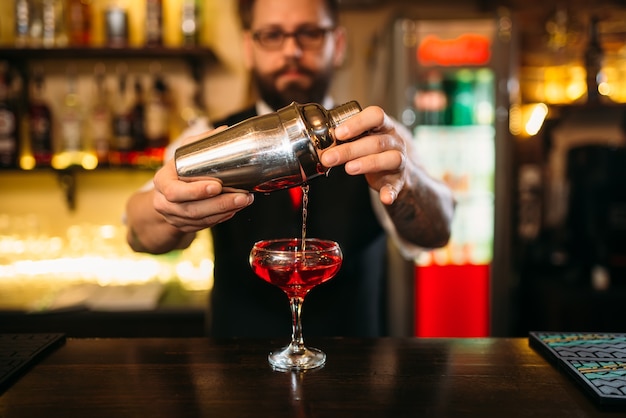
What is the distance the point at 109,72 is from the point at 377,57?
1.36m

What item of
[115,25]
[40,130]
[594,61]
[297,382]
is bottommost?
[297,382]

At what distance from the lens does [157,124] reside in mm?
2736

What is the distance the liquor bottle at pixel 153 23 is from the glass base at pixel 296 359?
2.14 meters

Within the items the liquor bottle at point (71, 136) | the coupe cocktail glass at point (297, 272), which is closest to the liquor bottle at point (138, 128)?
the liquor bottle at point (71, 136)

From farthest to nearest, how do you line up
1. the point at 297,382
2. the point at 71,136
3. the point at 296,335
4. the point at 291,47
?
the point at 71,136, the point at 291,47, the point at 296,335, the point at 297,382

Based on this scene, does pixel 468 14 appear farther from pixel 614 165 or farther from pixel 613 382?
pixel 613 382

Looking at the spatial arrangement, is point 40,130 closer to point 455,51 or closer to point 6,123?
point 6,123

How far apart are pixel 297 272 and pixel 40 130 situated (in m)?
2.28

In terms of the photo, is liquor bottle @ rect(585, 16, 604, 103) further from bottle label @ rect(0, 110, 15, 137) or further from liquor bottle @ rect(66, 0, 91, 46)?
bottle label @ rect(0, 110, 15, 137)

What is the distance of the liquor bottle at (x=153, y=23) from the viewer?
275 centimetres

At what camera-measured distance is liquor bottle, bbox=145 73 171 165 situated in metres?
2.74

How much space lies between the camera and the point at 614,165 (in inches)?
112

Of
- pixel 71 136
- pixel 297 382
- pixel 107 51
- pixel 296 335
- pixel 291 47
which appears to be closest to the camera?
pixel 297 382

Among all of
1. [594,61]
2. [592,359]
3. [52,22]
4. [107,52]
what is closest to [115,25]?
[107,52]
